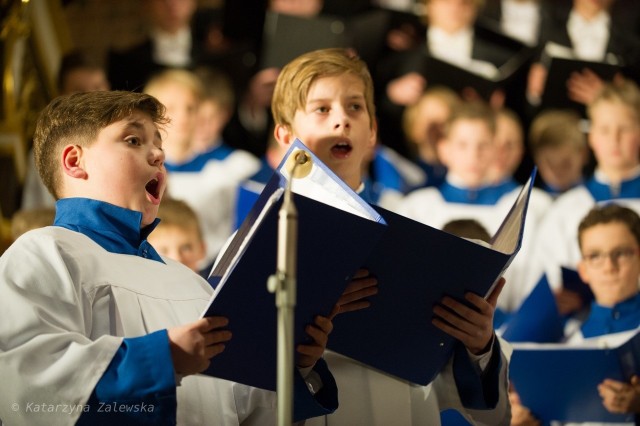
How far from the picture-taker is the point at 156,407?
2639 millimetres

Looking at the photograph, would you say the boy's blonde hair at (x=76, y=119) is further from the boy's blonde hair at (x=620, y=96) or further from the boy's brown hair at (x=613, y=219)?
the boy's blonde hair at (x=620, y=96)

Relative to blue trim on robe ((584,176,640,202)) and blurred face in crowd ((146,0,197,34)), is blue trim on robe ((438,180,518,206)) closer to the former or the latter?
blue trim on robe ((584,176,640,202))

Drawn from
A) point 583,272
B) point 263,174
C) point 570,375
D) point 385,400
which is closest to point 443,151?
point 263,174

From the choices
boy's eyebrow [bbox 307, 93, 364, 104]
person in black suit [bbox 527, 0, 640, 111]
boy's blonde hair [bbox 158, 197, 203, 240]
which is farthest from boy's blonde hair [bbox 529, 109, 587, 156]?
boy's eyebrow [bbox 307, 93, 364, 104]

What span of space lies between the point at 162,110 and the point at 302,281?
0.76m

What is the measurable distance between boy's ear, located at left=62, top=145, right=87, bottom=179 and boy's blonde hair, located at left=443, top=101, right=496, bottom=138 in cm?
445

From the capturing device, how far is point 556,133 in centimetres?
746

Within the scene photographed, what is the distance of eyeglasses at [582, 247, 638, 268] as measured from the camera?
5328 millimetres

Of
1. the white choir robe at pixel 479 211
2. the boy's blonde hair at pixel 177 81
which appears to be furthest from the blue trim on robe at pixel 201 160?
the white choir robe at pixel 479 211

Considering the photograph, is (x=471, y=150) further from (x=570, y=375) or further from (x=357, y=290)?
(x=357, y=290)

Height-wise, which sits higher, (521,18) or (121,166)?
(121,166)

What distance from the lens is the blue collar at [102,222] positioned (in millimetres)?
2941

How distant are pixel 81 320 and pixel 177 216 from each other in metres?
2.39

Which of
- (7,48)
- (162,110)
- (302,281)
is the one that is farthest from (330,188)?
(7,48)
